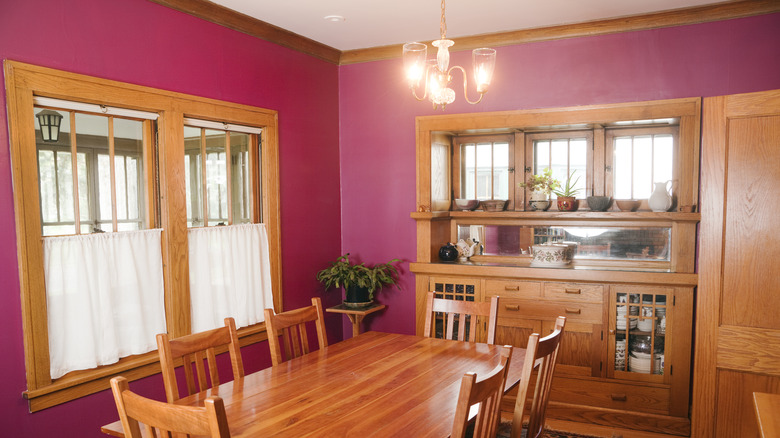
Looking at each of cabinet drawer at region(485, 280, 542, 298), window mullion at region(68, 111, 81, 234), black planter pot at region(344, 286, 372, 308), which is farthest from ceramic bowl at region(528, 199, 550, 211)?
window mullion at region(68, 111, 81, 234)

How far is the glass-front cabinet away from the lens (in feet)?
12.1

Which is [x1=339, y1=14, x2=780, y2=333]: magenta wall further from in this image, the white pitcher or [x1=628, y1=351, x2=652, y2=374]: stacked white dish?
[x1=628, y1=351, x2=652, y2=374]: stacked white dish

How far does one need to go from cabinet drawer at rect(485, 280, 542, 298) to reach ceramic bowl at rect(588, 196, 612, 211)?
0.72 m

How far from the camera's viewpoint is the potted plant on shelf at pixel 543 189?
4.23 metres

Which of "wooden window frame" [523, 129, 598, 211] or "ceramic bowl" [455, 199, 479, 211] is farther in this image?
"ceramic bowl" [455, 199, 479, 211]

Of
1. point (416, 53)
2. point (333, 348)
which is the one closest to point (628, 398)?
point (333, 348)

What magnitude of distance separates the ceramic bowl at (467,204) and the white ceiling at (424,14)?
1.34 m

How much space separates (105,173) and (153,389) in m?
1.31

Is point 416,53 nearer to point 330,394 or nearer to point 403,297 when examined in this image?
point 330,394

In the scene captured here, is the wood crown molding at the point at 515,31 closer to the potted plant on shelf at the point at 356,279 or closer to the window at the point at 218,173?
the window at the point at 218,173

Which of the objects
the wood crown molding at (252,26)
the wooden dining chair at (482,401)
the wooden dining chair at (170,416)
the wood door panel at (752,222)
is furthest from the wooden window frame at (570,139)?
the wooden dining chair at (170,416)

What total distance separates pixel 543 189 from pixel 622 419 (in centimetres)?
177

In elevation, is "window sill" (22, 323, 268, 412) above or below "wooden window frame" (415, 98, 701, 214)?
below

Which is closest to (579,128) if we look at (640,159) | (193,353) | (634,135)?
(634,135)
